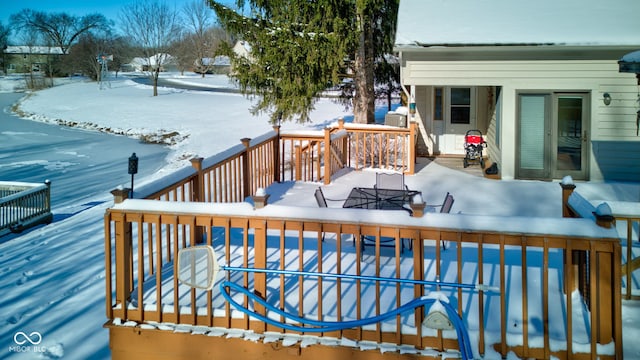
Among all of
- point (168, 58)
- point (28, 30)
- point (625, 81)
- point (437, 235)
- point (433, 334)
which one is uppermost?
point (28, 30)

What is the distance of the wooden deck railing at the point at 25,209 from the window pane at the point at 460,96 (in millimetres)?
9665

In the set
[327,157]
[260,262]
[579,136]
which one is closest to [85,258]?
[327,157]

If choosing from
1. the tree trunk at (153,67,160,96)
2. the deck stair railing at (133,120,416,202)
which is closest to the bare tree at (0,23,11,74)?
the tree trunk at (153,67,160,96)

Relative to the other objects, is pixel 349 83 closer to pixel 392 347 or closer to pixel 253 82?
pixel 253 82

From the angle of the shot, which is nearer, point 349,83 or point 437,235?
point 437,235

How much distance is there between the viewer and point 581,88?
10078 mm

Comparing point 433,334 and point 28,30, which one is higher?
point 28,30

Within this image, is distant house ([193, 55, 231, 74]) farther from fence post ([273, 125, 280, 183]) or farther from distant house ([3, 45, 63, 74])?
fence post ([273, 125, 280, 183])

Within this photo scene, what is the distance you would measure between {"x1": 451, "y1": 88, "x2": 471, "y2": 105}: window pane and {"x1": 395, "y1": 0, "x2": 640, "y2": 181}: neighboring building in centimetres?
208

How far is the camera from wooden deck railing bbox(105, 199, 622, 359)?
336cm

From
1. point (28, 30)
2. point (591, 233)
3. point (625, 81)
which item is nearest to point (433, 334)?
point (591, 233)

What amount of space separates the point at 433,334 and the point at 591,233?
3.76 feet

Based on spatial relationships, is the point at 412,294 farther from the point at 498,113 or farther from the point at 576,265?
the point at 498,113

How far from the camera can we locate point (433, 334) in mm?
3525
